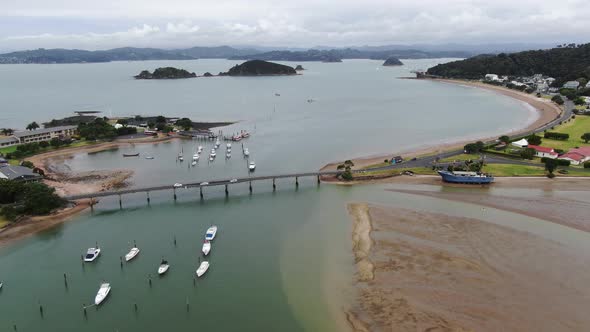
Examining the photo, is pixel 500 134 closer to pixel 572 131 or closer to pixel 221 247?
pixel 572 131

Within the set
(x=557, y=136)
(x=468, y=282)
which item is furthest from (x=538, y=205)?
(x=557, y=136)

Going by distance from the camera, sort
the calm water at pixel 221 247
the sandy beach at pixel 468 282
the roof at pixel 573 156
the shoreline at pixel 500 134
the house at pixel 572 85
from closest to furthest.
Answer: the sandy beach at pixel 468 282
the calm water at pixel 221 247
the roof at pixel 573 156
the shoreline at pixel 500 134
the house at pixel 572 85

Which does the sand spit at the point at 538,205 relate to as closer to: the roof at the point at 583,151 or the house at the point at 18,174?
the roof at the point at 583,151

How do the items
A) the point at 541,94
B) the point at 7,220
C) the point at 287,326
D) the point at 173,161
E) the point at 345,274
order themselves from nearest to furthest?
the point at 287,326, the point at 345,274, the point at 7,220, the point at 173,161, the point at 541,94

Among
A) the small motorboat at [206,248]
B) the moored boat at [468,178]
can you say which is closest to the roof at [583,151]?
the moored boat at [468,178]

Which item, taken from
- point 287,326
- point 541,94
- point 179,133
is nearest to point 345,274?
point 287,326

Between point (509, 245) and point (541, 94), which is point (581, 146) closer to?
point (509, 245)
